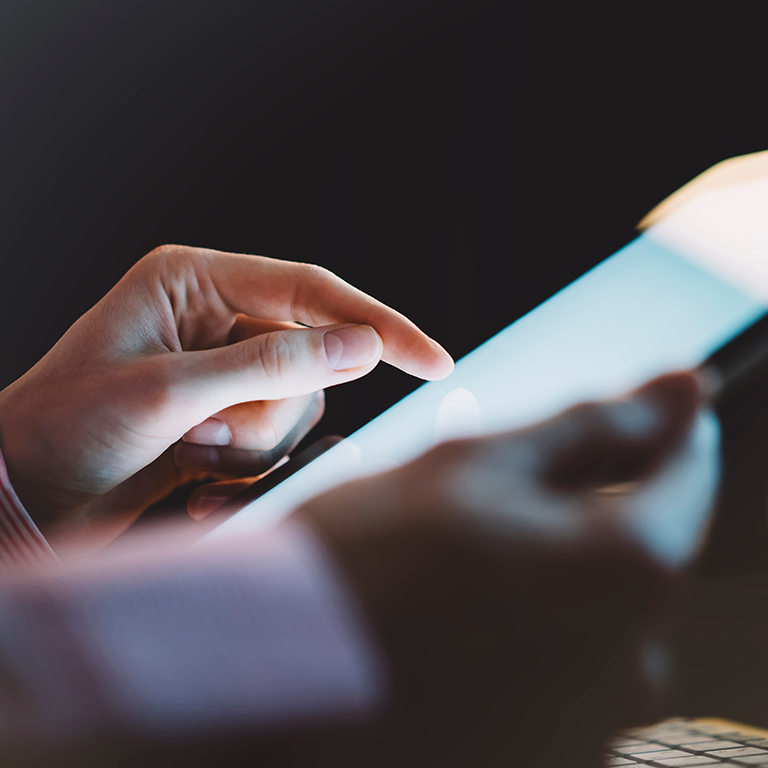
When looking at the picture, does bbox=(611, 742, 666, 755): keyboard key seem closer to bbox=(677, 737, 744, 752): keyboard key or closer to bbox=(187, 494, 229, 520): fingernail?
bbox=(677, 737, 744, 752): keyboard key

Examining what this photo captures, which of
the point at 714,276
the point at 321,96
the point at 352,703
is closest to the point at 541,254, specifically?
the point at 714,276

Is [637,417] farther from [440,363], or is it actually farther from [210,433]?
[210,433]

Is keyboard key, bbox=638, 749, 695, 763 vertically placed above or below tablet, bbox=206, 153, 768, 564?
below

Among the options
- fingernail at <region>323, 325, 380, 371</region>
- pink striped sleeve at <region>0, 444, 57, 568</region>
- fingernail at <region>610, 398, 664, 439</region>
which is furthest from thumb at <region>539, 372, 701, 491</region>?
pink striped sleeve at <region>0, 444, 57, 568</region>

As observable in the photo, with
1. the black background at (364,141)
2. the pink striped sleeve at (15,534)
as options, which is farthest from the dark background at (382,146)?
the pink striped sleeve at (15,534)

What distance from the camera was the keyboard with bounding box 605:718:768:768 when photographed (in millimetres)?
286

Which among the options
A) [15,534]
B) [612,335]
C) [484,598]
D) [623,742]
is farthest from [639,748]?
[15,534]

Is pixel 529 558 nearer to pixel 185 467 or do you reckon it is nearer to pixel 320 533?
pixel 320 533

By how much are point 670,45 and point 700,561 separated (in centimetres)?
35

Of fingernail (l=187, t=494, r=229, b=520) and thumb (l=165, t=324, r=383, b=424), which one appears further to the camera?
fingernail (l=187, t=494, r=229, b=520)

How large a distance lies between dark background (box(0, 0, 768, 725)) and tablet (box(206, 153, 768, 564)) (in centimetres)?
4

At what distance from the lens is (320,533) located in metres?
0.37

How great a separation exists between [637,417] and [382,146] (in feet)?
A: 0.94

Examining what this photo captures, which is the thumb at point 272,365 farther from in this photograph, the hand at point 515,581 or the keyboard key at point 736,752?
the keyboard key at point 736,752
